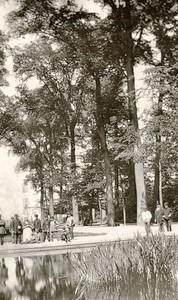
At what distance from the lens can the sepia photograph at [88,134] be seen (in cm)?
789

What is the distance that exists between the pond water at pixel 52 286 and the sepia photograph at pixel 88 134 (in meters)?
0.03

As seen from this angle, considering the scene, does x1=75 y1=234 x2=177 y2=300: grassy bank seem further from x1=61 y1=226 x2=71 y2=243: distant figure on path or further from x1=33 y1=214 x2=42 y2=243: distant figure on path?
x1=33 y1=214 x2=42 y2=243: distant figure on path

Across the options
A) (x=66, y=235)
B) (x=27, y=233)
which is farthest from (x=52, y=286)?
(x=27, y=233)

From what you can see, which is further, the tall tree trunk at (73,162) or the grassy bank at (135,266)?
the tall tree trunk at (73,162)

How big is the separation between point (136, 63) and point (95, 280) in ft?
66.1

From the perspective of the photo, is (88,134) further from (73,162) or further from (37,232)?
(37,232)

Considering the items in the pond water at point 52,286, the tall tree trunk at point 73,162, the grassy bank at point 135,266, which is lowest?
the pond water at point 52,286

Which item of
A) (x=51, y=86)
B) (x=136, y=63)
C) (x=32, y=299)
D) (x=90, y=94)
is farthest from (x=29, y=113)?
(x=32, y=299)

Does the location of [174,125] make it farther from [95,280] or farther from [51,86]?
[95,280]

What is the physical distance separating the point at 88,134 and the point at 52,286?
85.2 feet

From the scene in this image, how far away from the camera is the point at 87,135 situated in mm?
35031

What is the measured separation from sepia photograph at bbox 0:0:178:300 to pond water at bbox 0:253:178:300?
0.09 feet

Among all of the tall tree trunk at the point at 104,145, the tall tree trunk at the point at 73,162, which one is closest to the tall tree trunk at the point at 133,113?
the tall tree trunk at the point at 104,145

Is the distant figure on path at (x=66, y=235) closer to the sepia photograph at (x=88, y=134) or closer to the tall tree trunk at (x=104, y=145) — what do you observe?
the sepia photograph at (x=88, y=134)
